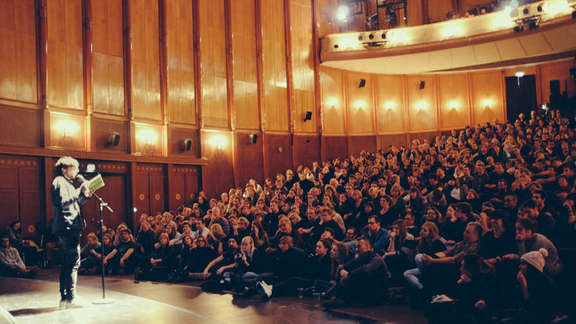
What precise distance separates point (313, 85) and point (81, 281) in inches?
415

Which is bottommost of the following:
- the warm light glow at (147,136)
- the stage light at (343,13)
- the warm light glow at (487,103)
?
the warm light glow at (147,136)

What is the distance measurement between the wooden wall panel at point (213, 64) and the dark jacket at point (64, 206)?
9.44 m

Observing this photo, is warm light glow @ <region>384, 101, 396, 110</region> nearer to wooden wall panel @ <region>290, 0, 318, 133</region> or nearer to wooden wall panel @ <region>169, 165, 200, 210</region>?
wooden wall panel @ <region>290, 0, 318, 133</region>

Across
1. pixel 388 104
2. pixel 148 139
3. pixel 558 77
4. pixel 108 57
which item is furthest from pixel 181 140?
pixel 558 77

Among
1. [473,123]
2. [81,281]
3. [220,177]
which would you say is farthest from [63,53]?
[473,123]

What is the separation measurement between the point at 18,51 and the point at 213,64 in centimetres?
495

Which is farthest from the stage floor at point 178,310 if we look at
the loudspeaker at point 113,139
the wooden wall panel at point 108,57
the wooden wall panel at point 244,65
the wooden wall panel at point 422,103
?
the wooden wall panel at point 422,103

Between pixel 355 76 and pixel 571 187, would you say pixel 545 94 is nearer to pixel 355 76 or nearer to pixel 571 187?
pixel 355 76

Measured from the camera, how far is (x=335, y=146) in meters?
16.7

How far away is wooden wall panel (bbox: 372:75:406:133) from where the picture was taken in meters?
17.6

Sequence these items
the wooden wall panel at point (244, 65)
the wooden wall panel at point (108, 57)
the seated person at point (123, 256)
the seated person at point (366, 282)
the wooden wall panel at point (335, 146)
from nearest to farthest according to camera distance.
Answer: the seated person at point (366, 282) → the seated person at point (123, 256) → the wooden wall panel at point (108, 57) → the wooden wall panel at point (244, 65) → the wooden wall panel at point (335, 146)

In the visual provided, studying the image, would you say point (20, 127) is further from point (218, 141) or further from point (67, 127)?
point (218, 141)

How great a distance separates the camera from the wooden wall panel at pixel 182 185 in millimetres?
13227

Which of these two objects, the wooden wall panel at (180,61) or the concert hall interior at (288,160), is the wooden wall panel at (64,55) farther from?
the wooden wall panel at (180,61)
